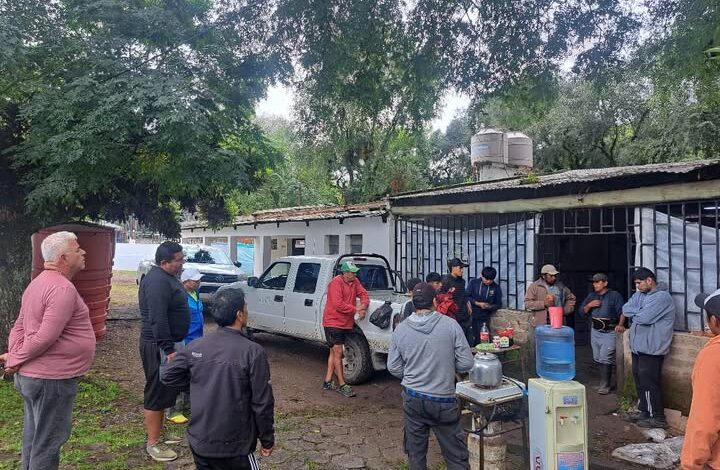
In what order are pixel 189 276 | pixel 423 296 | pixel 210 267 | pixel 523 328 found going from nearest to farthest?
pixel 423 296 < pixel 189 276 < pixel 523 328 < pixel 210 267

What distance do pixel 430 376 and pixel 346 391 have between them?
124 inches

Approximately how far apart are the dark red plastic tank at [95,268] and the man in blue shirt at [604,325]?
6.72 m

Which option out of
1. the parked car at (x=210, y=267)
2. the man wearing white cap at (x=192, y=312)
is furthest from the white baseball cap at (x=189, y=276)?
the parked car at (x=210, y=267)

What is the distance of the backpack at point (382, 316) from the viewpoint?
6559mm

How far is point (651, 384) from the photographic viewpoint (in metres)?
5.80

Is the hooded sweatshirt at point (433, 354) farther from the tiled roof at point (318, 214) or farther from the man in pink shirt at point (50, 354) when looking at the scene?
the tiled roof at point (318, 214)

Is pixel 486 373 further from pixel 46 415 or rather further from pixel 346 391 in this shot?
pixel 46 415

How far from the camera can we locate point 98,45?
616 cm

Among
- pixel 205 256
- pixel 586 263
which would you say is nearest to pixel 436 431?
pixel 586 263

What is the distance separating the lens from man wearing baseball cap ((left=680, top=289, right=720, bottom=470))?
2.27 metres

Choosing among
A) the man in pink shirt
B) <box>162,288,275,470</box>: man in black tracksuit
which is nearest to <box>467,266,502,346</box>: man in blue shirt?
<box>162,288,275,470</box>: man in black tracksuit

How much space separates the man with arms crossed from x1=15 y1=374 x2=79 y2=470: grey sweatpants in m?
0.91

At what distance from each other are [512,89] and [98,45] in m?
5.56

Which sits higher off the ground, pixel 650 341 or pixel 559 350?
pixel 559 350
